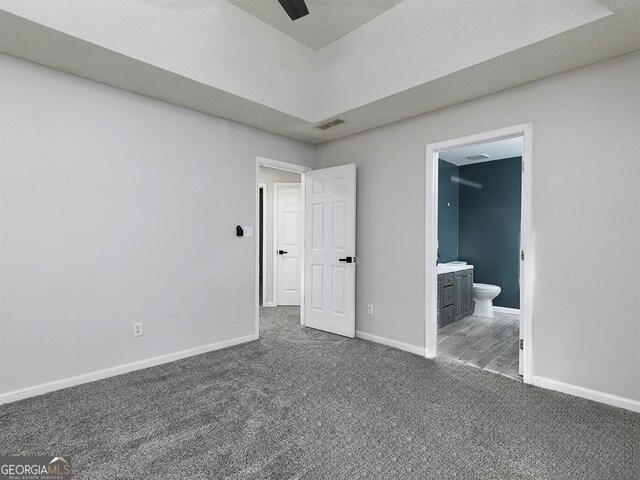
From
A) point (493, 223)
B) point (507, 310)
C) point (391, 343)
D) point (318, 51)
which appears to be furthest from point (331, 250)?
point (507, 310)

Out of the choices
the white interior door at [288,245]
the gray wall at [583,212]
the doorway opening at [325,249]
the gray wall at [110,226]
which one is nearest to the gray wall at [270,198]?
the white interior door at [288,245]

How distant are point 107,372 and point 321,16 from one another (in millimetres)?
3505

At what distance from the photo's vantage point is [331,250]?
4.11m

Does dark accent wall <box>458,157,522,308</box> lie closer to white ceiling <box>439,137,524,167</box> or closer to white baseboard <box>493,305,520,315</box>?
white baseboard <box>493,305,520,315</box>

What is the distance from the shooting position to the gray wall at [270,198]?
5.70 meters

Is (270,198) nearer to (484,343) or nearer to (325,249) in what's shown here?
(325,249)

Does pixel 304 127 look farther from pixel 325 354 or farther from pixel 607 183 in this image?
pixel 607 183

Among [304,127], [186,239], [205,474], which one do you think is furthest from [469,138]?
[205,474]

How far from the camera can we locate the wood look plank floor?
314cm

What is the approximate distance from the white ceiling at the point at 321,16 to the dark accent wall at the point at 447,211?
3093 mm

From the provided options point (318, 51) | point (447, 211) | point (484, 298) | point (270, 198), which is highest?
point (318, 51)

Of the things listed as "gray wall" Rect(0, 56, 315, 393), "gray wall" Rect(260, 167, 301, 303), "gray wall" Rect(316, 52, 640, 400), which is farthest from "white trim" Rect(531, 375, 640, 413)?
"gray wall" Rect(260, 167, 301, 303)

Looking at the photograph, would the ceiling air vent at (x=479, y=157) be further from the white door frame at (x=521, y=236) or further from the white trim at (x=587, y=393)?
the white trim at (x=587, y=393)

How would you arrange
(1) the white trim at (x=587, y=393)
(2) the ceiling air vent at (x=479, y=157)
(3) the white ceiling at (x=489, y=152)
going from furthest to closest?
1. (2) the ceiling air vent at (x=479, y=157)
2. (3) the white ceiling at (x=489, y=152)
3. (1) the white trim at (x=587, y=393)
